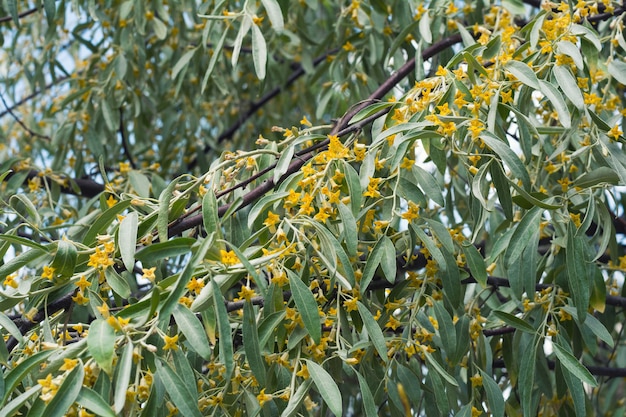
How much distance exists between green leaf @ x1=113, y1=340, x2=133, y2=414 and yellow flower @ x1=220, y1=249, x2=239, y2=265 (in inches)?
5.2

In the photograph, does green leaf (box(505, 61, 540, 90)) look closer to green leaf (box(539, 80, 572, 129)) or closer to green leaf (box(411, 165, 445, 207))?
green leaf (box(539, 80, 572, 129))

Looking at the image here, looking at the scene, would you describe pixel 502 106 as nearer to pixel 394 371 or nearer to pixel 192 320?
pixel 394 371

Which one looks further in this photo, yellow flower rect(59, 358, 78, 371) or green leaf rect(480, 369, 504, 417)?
green leaf rect(480, 369, 504, 417)

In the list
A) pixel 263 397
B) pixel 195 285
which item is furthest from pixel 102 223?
pixel 263 397

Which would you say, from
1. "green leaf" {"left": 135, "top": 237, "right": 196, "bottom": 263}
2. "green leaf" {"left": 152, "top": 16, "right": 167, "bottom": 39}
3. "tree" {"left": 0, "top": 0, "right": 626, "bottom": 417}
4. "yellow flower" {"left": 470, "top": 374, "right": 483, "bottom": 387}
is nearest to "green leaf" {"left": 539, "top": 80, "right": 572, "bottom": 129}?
"tree" {"left": 0, "top": 0, "right": 626, "bottom": 417}

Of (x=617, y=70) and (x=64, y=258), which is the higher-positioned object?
(x=64, y=258)

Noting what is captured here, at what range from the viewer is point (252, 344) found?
0.88m

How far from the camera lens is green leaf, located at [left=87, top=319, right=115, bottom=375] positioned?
0.75 m

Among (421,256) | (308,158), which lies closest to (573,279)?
(421,256)

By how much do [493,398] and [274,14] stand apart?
0.68 metres

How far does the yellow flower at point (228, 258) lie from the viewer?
85cm

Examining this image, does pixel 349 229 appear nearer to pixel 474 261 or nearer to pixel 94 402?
pixel 474 261

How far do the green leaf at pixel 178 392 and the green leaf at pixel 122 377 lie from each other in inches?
1.7

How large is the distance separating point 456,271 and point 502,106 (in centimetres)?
23
